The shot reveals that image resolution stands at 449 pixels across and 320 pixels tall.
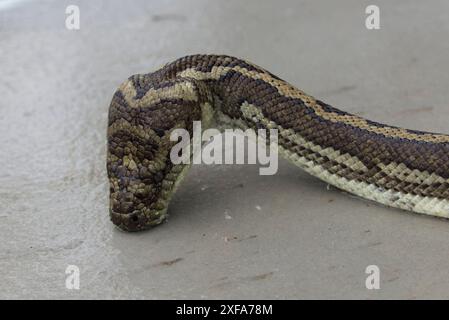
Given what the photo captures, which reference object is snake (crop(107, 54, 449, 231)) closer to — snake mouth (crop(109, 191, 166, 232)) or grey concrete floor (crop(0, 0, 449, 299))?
snake mouth (crop(109, 191, 166, 232))

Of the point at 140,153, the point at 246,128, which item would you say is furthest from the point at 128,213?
the point at 246,128

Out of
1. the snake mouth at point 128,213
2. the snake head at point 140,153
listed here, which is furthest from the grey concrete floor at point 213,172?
the snake head at point 140,153

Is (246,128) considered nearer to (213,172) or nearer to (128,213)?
(213,172)

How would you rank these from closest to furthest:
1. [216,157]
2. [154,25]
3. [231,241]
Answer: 1. [231,241]
2. [216,157]
3. [154,25]

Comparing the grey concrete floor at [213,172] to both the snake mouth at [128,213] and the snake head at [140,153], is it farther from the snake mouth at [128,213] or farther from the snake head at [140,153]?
the snake head at [140,153]

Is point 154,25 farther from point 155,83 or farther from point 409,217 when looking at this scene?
point 409,217

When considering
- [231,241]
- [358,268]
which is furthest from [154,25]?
[358,268]
